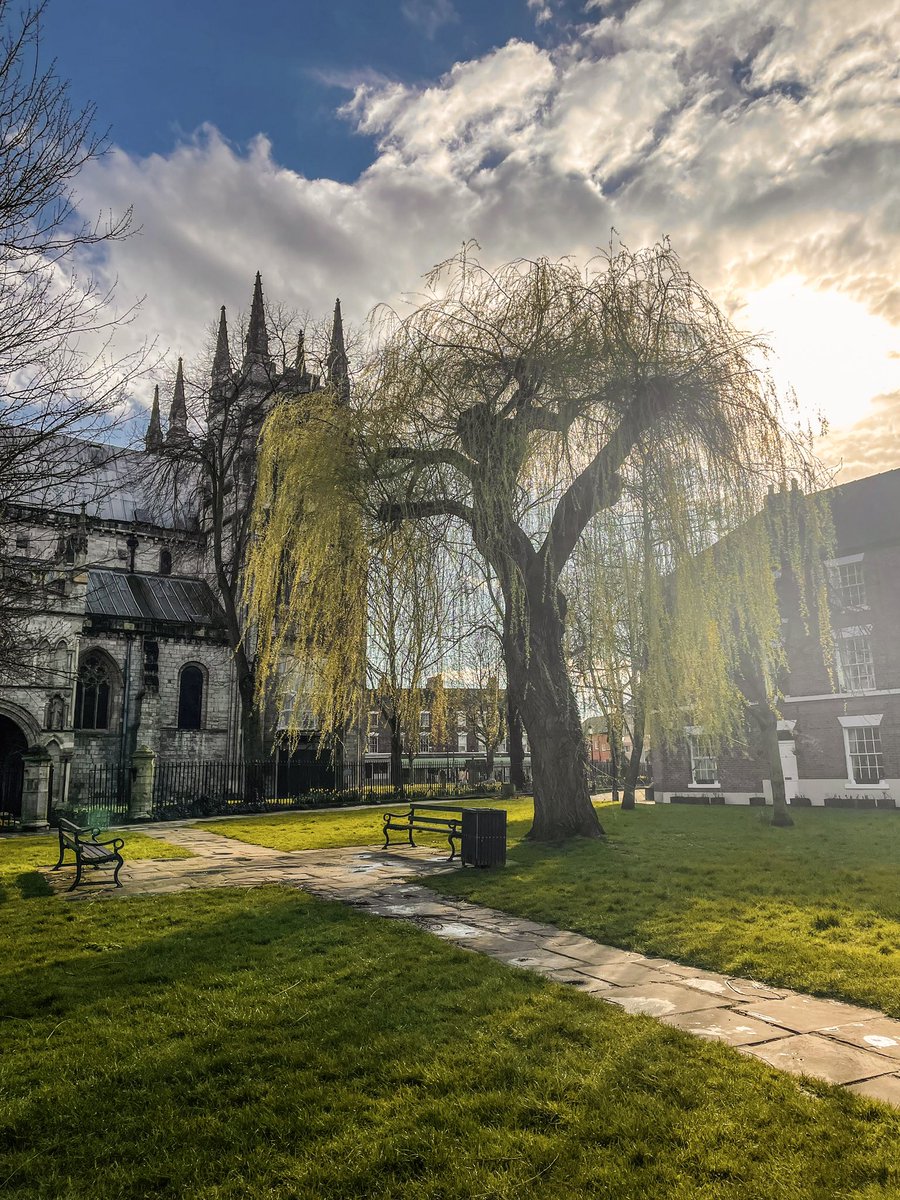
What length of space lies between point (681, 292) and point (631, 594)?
13.5ft

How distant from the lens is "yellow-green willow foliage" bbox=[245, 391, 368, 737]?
10.4 meters

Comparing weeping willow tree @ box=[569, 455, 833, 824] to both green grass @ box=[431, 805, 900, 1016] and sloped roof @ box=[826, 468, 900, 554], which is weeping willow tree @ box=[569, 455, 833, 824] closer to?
green grass @ box=[431, 805, 900, 1016]

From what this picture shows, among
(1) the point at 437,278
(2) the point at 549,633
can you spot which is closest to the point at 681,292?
(1) the point at 437,278

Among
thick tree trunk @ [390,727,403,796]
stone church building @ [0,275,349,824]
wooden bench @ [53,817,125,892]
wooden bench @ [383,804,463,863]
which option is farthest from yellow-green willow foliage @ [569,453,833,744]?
thick tree trunk @ [390,727,403,796]

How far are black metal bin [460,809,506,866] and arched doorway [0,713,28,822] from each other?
1562 centimetres

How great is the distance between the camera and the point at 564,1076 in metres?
3.84

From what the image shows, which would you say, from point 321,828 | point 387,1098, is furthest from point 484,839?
point 321,828

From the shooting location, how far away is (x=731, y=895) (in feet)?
29.4

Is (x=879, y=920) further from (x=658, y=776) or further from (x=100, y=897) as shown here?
(x=658, y=776)

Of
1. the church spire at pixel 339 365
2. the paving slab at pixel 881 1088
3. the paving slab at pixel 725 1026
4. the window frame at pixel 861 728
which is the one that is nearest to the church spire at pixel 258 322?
the church spire at pixel 339 365

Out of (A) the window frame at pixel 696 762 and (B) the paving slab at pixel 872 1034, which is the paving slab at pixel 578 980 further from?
(A) the window frame at pixel 696 762

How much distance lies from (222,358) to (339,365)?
8.24 meters

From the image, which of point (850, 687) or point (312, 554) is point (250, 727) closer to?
point (312, 554)

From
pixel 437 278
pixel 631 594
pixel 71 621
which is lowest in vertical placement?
pixel 631 594
